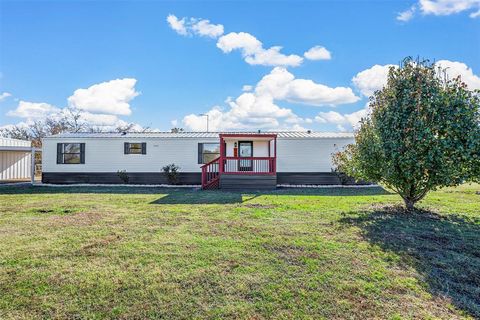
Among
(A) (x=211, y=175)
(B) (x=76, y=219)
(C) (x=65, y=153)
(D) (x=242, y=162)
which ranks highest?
(C) (x=65, y=153)

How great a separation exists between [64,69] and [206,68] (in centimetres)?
868

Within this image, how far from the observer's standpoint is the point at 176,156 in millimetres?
15484

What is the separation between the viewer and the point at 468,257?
3.97 metres

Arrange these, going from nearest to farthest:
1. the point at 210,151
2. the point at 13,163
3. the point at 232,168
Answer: the point at 232,168
the point at 210,151
the point at 13,163

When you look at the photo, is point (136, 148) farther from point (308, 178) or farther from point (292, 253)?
point (292, 253)

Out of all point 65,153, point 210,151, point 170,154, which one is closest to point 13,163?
point 65,153

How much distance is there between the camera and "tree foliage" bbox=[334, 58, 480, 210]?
5938mm

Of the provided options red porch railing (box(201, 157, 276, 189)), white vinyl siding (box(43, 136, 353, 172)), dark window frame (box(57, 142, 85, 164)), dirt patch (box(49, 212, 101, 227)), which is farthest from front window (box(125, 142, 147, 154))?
dirt patch (box(49, 212, 101, 227))

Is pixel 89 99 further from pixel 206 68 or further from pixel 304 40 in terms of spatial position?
pixel 304 40

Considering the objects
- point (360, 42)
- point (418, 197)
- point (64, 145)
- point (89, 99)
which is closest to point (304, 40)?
point (360, 42)

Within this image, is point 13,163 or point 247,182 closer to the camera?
point 247,182

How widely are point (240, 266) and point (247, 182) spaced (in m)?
9.49

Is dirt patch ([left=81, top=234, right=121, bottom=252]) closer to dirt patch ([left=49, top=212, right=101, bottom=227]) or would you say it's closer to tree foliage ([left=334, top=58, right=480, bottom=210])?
dirt patch ([left=49, top=212, right=101, bottom=227])

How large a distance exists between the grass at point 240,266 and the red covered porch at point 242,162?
21.5 ft
